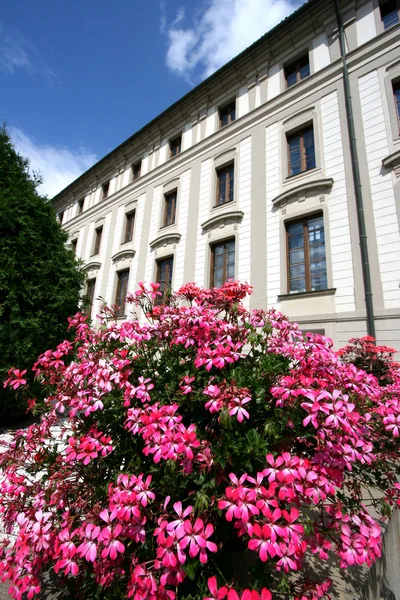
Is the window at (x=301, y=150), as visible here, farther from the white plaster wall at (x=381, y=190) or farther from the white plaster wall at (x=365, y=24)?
the white plaster wall at (x=365, y=24)

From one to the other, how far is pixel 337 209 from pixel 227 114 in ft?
22.4

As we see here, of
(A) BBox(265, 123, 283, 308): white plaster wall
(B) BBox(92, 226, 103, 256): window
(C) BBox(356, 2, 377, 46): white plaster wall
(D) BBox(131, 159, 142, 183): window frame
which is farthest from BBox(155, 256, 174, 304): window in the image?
(C) BBox(356, 2, 377, 46): white plaster wall

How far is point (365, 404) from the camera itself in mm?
1772

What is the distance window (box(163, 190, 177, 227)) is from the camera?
11.9 metres

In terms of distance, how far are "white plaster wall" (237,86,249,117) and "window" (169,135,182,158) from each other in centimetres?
319

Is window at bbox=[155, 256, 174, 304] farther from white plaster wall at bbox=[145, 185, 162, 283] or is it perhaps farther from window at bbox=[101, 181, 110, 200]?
window at bbox=[101, 181, 110, 200]

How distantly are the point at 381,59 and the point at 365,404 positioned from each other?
10014mm

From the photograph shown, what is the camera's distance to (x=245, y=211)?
30.3 ft

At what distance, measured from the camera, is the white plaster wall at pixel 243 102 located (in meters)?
10.3

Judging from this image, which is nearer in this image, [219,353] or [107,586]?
[107,586]

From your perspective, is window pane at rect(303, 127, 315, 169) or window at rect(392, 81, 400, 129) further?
window pane at rect(303, 127, 315, 169)

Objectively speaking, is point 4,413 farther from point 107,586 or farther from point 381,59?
point 381,59

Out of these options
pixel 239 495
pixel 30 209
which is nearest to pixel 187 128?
pixel 30 209

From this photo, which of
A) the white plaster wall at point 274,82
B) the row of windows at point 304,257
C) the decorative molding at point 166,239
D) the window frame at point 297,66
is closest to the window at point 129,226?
the decorative molding at point 166,239
